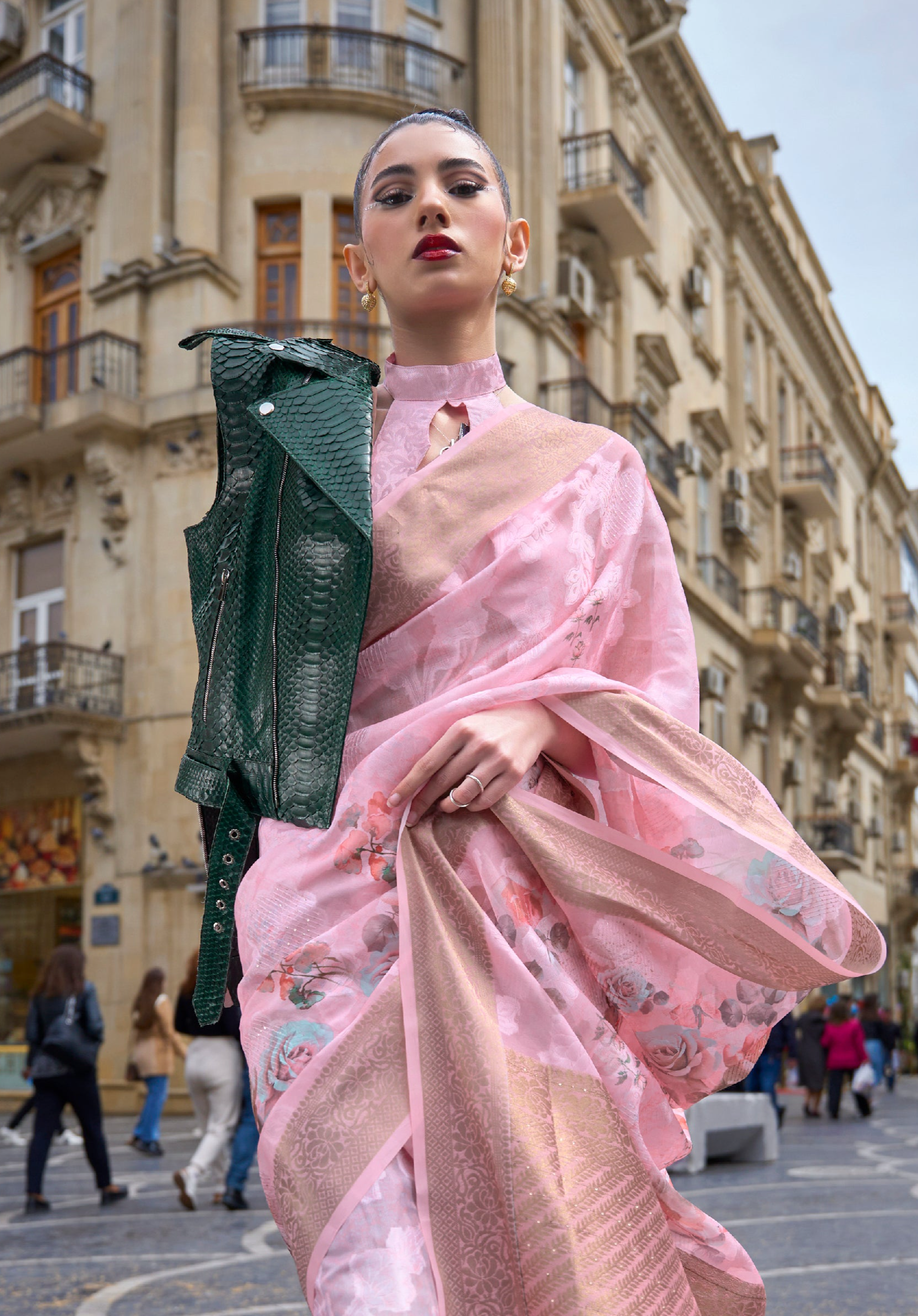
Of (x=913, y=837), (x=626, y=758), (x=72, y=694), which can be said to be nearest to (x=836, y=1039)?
(x=72, y=694)

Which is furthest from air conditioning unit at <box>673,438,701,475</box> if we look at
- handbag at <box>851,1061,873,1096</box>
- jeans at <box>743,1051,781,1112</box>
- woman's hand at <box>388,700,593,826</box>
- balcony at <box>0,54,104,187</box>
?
woman's hand at <box>388,700,593,826</box>

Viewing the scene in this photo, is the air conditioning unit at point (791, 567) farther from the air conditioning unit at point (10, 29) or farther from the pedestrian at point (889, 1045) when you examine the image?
the air conditioning unit at point (10, 29)

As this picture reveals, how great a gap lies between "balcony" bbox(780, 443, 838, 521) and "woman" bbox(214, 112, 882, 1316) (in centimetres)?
3223

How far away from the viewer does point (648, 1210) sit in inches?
70.4

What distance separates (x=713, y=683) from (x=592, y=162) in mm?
8913

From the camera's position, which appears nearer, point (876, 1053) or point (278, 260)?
point (278, 260)

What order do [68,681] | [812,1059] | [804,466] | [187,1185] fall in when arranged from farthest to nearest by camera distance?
[804,466] → [68,681] → [812,1059] → [187,1185]

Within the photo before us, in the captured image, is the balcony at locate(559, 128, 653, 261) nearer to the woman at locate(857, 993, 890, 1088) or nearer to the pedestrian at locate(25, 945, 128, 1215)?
the woman at locate(857, 993, 890, 1088)

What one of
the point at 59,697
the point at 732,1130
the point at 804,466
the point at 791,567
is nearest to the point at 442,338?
the point at 732,1130

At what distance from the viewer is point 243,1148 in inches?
343

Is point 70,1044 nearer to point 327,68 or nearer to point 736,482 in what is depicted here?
point 327,68

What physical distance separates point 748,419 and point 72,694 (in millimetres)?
17866

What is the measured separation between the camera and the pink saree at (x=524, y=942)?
169cm

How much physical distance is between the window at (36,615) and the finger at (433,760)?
1721cm
